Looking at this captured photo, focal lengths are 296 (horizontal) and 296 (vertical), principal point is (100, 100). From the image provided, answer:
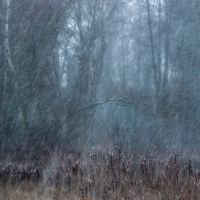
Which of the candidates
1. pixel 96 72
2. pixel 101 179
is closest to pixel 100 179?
pixel 101 179

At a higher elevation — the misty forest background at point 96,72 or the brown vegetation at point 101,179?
the misty forest background at point 96,72

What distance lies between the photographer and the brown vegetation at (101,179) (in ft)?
15.1

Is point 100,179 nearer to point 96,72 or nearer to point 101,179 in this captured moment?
point 101,179

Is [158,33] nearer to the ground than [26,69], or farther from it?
farther from it

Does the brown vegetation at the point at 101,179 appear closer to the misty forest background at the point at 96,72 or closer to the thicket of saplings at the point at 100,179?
the thicket of saplings at the point at 100,179

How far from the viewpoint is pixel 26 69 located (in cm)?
938

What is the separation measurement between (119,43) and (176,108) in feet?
14.2

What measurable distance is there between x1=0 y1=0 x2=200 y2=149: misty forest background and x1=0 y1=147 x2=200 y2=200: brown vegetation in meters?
1.58

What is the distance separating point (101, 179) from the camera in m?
5.07

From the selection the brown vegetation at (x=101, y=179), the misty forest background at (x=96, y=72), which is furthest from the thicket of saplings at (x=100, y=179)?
the misty forest background at (x=96, y=72)

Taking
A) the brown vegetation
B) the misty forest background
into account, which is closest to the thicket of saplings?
the brown vegetation

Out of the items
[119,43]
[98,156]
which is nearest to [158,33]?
[119,43]

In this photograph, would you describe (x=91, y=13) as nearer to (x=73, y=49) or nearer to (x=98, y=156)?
(x=73, y=49)

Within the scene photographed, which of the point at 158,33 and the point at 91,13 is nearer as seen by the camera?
the point at 91,13
